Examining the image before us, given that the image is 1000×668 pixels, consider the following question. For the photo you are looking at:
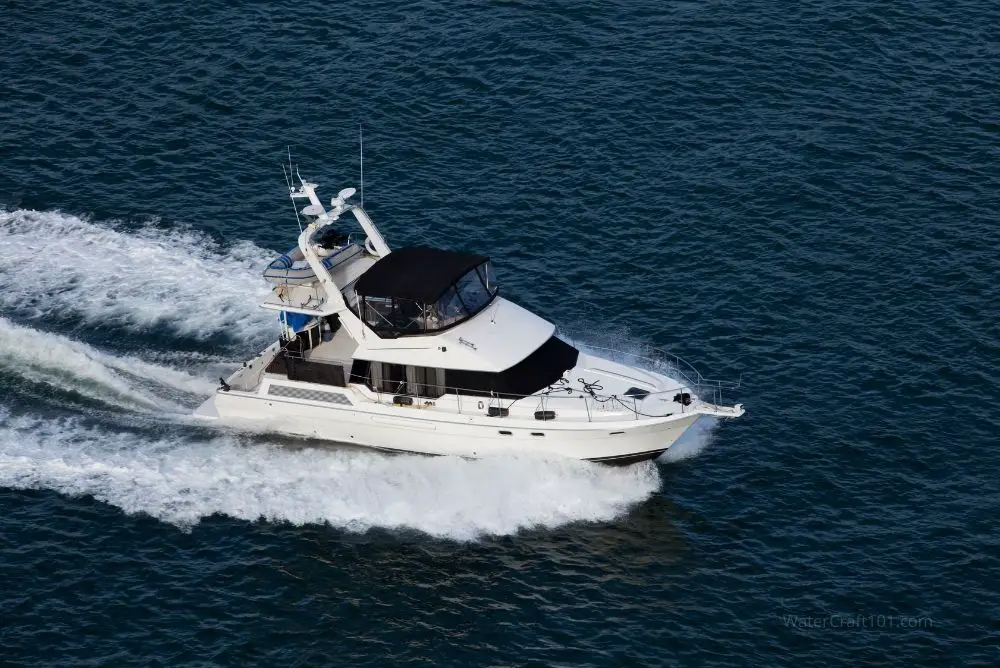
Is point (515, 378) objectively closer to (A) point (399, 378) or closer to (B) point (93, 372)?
(A) point (399, 378)

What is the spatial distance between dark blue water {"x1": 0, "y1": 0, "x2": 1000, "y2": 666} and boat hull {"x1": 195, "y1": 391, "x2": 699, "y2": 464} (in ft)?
2.28

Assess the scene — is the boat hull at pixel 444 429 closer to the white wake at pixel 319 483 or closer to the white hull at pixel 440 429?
the white hull at pixel 440 429

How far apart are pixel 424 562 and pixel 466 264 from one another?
10236 mm

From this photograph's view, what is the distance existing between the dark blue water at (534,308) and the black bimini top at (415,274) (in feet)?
18.6

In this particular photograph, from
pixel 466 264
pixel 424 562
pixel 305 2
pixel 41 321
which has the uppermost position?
pixel 305 2

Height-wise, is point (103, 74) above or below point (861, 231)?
above

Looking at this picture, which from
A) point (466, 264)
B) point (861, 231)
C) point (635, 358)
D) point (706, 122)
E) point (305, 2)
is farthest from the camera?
point (305, 2)

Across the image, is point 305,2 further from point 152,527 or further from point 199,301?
point 152,527

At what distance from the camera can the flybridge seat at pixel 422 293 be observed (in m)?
50.0

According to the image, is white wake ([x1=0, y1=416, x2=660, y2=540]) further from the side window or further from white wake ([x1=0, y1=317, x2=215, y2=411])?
white wake ([x1=0, y1=317, x2=215, y2=411])

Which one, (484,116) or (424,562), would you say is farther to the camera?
(484,116)

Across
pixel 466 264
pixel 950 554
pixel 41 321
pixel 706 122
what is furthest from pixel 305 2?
pixel 950 554

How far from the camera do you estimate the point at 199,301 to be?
59219 millimetres

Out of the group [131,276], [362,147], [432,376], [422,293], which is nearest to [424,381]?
[432,376]
